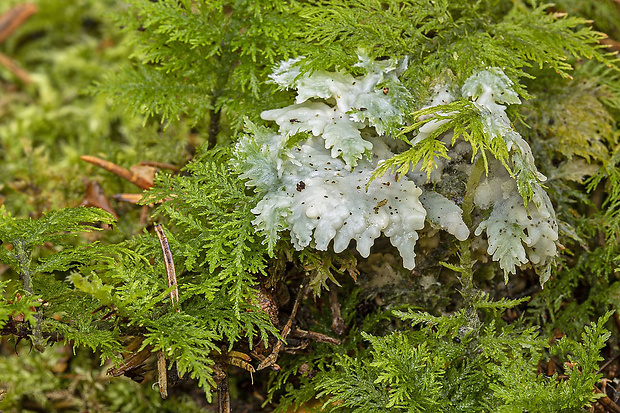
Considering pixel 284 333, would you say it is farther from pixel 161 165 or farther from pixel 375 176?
pixel 161 165

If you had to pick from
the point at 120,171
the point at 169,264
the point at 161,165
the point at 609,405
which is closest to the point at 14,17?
the point at 120,171

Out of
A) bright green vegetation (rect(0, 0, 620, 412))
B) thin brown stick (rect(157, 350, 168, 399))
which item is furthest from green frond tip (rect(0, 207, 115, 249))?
thin brown stick (rect(157, 350, 168, 399))

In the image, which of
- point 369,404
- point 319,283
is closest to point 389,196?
point 319,283

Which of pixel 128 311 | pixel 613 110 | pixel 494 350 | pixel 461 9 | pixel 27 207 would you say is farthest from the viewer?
pixel 27 207

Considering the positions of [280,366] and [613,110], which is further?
[613,110]

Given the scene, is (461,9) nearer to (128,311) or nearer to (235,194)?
(235,194)

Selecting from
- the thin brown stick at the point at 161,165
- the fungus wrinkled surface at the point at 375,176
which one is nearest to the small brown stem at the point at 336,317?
the fungus wrinkled surface at the point at 375,176

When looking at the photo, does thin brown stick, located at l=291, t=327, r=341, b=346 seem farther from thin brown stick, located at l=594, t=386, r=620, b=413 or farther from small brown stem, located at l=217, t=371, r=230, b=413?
thin brown stick, located at l=594, t=386, r=620, b=413
